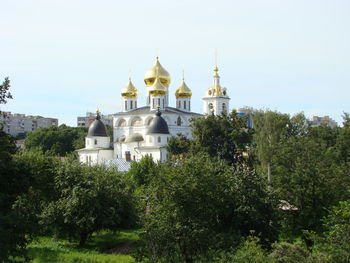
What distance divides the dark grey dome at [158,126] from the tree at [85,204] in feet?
106

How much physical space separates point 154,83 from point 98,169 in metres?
40.5

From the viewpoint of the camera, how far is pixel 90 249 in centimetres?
2661

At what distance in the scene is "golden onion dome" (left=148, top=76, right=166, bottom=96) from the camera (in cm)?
6629

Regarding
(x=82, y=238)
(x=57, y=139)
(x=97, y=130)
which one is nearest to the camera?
(x=82, y=238)

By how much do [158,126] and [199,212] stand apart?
134 feet

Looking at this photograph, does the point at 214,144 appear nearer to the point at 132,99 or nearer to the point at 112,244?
the point at 112,244

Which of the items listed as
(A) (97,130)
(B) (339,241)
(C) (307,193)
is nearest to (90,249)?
(C) (307,193)

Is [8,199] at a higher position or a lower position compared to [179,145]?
lower

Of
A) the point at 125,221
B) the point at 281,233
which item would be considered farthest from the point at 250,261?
the point at 125,221

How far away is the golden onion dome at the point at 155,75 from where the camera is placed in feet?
228

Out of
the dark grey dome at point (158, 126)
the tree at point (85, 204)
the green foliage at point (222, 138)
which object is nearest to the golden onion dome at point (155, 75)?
the dark grey dome at point (158, 126)

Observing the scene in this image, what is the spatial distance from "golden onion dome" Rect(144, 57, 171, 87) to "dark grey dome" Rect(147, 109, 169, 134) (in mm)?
9525

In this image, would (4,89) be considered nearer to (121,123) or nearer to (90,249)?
(90,249)

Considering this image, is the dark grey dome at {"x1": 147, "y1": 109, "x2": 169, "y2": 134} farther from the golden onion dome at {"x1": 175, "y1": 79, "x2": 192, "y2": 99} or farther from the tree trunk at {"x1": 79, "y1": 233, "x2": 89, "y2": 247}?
the tree trunk at {"x1": 79, "y1": 233, "x2": 89, "y2": 247}
